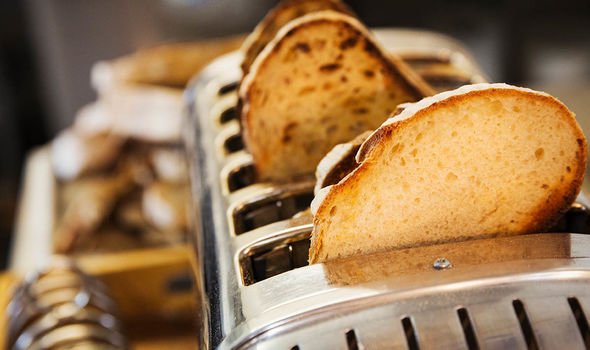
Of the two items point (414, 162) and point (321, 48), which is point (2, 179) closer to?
point (321, 48)

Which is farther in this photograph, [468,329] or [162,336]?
[162,336]

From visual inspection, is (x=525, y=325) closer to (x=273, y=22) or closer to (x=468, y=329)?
(x=468, y=329)

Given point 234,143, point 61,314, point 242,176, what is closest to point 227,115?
point 234,143

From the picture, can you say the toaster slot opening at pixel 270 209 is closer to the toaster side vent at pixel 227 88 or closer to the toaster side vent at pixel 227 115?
the toaster side vent at pixel 227 115

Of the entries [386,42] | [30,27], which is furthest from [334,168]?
[30,27]

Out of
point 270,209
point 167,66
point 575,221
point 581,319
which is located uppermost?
point 167,66

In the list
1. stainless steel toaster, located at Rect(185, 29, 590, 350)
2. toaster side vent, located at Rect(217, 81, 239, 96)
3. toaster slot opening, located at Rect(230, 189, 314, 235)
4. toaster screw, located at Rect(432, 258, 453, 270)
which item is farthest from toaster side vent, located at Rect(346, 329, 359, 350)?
toaster side vent, located at Rect(217, 81, 239, 96)

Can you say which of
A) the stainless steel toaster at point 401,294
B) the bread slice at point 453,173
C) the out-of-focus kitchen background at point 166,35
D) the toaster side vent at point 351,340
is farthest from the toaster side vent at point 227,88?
the out-of-focus kitchen background at point 166,35
